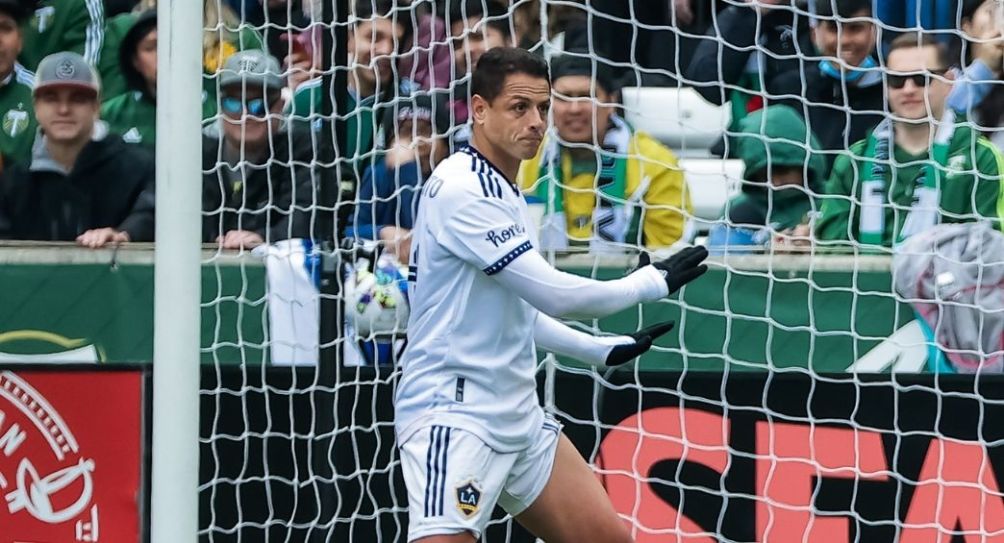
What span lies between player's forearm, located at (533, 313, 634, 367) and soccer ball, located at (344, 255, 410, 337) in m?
1.22

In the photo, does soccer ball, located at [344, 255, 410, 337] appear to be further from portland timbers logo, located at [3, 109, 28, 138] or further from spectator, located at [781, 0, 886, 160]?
portland timbers logo, located at [3, 109, 28, 138]

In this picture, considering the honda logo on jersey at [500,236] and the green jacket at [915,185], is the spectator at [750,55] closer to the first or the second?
the green jacket at [915,185]

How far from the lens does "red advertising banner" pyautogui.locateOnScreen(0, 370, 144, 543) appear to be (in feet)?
19.6

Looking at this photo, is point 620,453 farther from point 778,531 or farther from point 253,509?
point 253,509

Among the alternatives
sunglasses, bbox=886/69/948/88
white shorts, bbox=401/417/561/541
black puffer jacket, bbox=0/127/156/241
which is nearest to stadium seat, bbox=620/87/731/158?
sunglasses, bbox=886/69/948/88

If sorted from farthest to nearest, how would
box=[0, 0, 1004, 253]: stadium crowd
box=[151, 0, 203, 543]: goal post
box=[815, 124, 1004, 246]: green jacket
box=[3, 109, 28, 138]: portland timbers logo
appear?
box=[3, 109, 28, 138]: portland timbers logo, box=[0, 0, 1004, 253]: stadium crowd, box=[815, 124, 1004, 246]: green jacket, box=[151, 0, 203, 543]: goal post

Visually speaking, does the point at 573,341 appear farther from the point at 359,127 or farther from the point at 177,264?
the point at 359,127

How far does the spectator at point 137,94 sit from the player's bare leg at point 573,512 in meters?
2.68

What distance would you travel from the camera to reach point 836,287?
562 centimetres

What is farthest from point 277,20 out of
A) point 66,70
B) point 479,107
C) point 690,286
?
point 479,107

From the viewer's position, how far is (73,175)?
20.7 ft

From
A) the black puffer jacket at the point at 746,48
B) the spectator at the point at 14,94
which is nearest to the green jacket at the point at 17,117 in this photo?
the spectator at the point at 14,94

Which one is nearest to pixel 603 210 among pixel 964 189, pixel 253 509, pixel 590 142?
pixel 590 142

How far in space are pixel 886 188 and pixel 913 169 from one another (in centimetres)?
11
